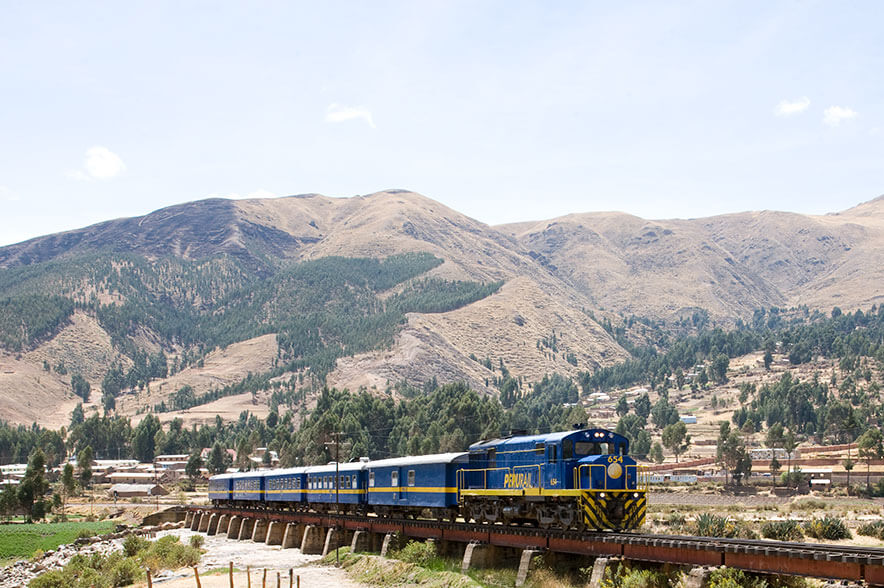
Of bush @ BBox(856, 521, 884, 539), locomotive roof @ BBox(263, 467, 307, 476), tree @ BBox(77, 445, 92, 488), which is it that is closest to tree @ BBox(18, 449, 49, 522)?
tree @ BBox(77, 445, 92, 488)

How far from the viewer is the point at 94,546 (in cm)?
8212

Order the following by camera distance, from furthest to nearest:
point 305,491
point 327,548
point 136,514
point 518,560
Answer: point 136,514
point 305,491
point 327,548
point 518,560

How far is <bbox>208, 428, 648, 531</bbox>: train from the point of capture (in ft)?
115

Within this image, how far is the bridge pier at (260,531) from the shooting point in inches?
2803

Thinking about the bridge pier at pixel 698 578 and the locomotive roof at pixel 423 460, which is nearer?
the bridge pier at pixel 698 578

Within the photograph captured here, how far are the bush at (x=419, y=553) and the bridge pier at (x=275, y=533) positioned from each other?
26.2 m

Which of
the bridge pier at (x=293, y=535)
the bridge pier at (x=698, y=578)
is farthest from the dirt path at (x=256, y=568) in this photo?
the bridge pier at (x=698, y=578)

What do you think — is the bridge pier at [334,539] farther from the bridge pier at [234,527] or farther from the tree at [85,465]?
the tree at [85,465]

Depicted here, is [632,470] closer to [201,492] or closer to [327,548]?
[327,548]

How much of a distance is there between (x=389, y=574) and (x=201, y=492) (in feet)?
445

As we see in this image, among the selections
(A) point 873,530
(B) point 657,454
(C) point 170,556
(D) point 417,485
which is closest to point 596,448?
(D) point 417,485

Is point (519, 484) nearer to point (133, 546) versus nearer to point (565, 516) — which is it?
point (565, 516)

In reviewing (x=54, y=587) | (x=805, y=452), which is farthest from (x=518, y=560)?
(x=805, y=452)

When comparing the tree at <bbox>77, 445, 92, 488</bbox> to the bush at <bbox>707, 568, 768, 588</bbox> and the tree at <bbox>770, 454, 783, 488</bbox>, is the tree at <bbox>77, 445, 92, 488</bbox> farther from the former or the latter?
the bush at <bbox>707, 568, 768, 588</bbox>
